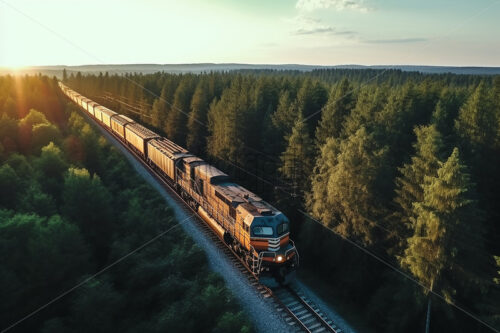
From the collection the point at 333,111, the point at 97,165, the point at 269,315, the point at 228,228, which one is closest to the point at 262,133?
the point at 333,111

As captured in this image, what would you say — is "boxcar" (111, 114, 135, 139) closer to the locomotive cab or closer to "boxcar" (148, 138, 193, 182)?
"boxcar" (148, 138, 193, 182)

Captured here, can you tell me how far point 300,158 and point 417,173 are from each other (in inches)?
474

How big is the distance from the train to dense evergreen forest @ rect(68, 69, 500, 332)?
5.92 m

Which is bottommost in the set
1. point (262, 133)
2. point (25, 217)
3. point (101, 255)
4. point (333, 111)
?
point (101, 255)

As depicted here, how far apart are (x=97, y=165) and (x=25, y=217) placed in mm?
21268

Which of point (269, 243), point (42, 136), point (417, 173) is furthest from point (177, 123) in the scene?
point (417, 173)

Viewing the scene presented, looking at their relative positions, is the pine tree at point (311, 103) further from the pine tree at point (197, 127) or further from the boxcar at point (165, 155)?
the pine tree at point (197, 127)

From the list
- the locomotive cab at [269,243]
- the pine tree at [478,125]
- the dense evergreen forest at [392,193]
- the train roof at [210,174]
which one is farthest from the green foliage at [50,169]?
the pine tree at [478,125]

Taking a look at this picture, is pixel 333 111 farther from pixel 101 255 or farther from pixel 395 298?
pixel 101 255

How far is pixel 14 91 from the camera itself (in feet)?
227

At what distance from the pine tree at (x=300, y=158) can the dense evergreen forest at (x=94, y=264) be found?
12.2m

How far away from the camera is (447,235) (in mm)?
16266

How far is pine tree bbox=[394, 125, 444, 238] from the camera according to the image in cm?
1825

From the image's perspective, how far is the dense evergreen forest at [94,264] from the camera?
16.3 meters
